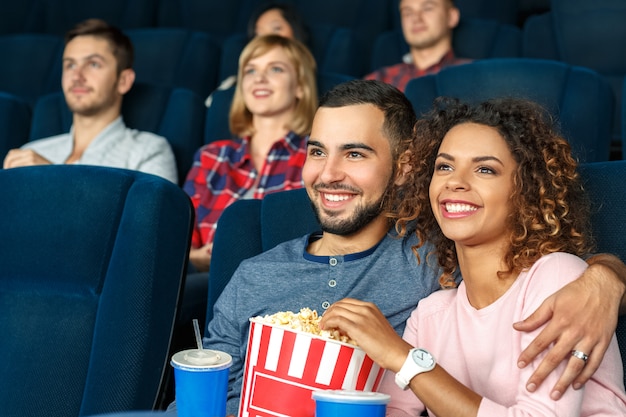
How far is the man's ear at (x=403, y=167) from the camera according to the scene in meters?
1.32

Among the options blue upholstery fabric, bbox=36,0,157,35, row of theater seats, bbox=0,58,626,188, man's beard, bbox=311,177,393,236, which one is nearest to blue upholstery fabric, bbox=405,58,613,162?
row of theater seats, bbox=0,58,626,188

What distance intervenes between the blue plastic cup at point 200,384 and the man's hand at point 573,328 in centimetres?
33

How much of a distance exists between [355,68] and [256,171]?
40.2 inches

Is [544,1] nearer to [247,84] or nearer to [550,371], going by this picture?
[247,84]

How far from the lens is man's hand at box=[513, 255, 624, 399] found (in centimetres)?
99

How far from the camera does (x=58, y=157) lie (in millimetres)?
2488

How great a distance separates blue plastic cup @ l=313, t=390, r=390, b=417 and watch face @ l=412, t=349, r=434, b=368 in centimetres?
16

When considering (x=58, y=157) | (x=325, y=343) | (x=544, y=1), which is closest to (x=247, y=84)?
(x=58, y=157)

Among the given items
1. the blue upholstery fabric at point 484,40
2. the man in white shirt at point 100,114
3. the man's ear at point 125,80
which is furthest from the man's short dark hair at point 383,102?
the blue upholstery fabric at point 484,40

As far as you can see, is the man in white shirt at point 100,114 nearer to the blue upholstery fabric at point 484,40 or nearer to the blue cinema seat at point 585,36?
the blue upholstery fabric at point 484,40

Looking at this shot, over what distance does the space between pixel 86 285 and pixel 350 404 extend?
2.12 ft

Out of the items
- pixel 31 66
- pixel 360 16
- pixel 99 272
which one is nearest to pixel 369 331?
pixel 99 272

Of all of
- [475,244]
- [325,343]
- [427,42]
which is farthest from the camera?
[427,42]

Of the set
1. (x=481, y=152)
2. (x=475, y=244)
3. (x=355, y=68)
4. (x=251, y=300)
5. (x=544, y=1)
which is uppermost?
(x=544, y=1)
